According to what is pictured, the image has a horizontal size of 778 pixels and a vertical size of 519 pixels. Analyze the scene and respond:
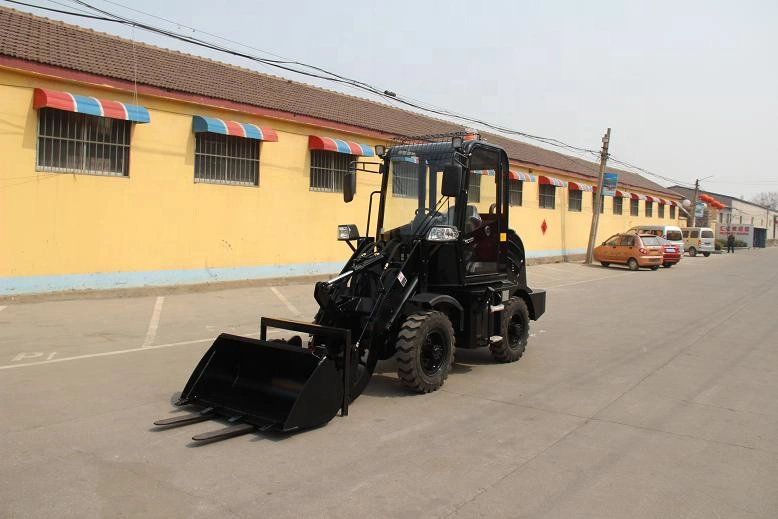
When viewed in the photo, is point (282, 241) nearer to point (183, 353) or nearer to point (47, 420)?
point (183, 353)

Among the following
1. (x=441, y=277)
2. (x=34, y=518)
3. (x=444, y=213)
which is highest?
(x=444, y=213)

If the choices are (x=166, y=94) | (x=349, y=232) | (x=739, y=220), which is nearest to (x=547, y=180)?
(x=166, y=94)

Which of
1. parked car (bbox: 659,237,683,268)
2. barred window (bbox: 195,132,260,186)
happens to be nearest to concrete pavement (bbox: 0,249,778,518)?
barred window (bbox: 195,132,260,186)

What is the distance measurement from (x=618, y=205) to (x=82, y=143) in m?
34.9

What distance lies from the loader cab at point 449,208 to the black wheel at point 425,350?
0.68m

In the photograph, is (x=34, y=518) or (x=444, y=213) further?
(x=444, y=213)

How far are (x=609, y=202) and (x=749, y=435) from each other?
36.1 meters

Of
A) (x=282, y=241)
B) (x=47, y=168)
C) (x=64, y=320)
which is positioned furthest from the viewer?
(x=282, y=241)

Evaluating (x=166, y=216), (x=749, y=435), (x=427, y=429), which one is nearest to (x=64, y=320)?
(x=166, y=216)

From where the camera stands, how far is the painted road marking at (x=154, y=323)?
942 centimetres

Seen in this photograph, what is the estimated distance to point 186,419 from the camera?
5391 mm

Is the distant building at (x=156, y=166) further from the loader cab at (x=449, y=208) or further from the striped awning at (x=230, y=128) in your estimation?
the loader cab at (x=449, y=208)

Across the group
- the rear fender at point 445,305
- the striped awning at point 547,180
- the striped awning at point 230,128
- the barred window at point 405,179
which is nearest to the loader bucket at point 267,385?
the rear fender at point 445,305

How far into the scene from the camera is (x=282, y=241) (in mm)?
17656
